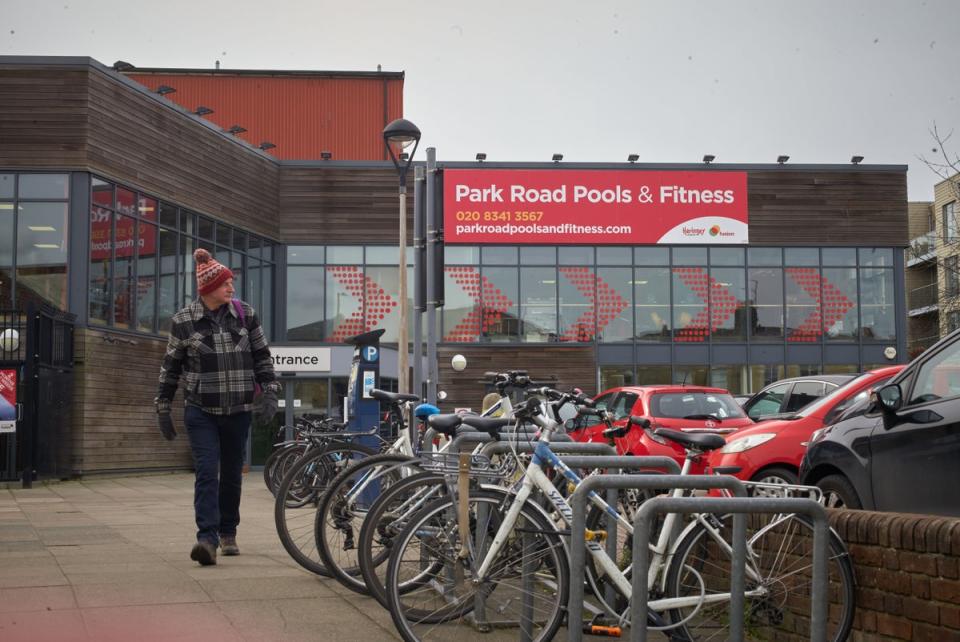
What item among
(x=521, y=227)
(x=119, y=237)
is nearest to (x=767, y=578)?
(x=119, y=237)

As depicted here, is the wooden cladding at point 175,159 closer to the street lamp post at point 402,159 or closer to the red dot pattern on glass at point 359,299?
the red dot pattern on glass at point 359,299

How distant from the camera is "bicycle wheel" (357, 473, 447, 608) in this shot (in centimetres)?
520

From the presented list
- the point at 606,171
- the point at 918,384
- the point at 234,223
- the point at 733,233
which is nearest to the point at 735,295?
the point at 733,233

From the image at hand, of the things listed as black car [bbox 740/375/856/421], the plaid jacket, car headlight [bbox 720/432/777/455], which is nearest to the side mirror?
the plaid jacket

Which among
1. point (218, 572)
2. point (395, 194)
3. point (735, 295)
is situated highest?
point (395, 194)

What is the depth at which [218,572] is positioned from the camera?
6918 millimetres

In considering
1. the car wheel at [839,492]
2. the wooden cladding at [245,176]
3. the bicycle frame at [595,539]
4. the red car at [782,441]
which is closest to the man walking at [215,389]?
the bicycle frame at [595,539]

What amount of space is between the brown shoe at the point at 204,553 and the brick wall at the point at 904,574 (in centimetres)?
383

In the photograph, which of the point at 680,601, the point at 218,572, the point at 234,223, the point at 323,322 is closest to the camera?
the point at 680,601

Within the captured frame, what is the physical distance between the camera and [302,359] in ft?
89.7

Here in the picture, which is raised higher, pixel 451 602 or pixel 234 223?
pixel 234 223

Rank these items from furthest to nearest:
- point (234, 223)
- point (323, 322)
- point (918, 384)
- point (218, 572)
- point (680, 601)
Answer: point (323, 322), point (234, 223), point (218, 572), point (918, 384), point (680, 601)

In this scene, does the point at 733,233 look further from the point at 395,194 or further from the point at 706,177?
the point at 395,194

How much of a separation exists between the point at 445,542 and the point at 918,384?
2869 millimetres
